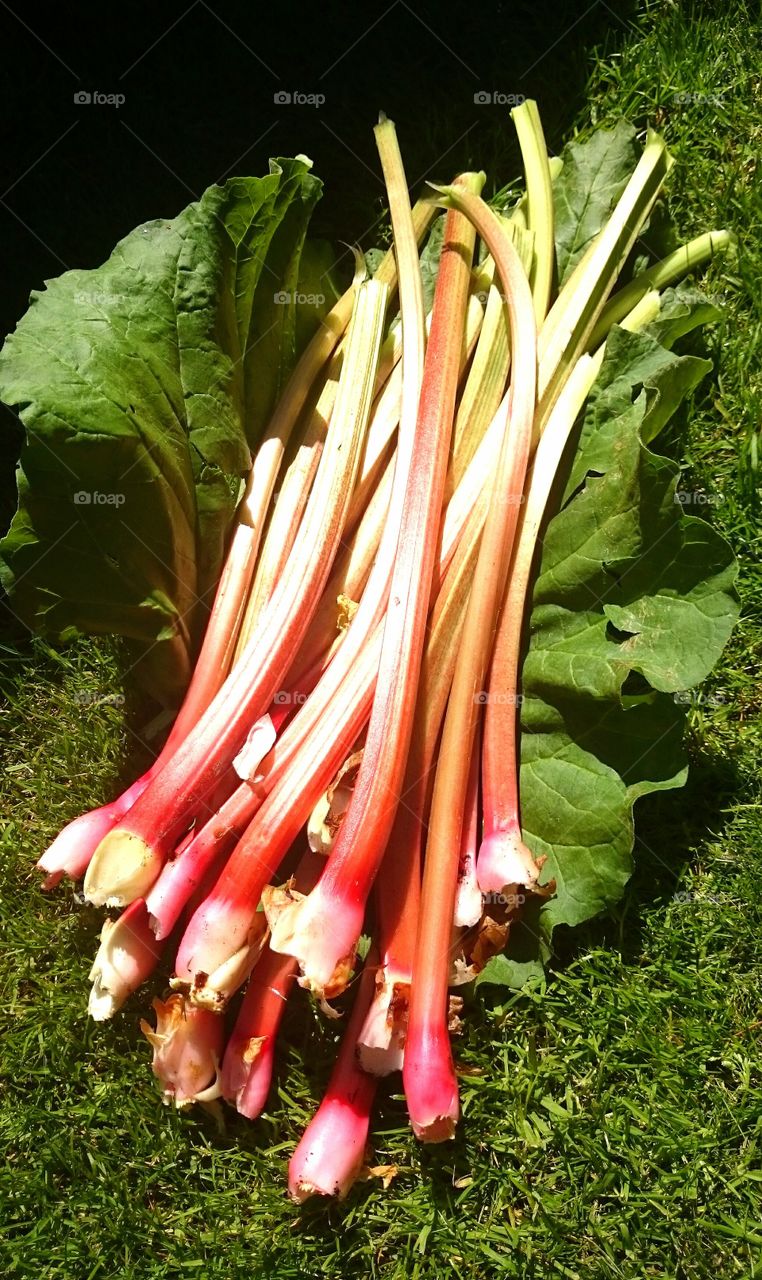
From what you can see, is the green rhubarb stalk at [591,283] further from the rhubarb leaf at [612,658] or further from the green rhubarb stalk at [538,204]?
the rhubarb leaf at [612,658]

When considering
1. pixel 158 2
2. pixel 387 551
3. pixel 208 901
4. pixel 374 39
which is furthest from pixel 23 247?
pixel 208 901

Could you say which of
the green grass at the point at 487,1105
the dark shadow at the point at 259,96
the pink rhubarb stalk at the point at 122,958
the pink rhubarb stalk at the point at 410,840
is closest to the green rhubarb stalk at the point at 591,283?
the pink rhubarb stalk at the point at 410,840

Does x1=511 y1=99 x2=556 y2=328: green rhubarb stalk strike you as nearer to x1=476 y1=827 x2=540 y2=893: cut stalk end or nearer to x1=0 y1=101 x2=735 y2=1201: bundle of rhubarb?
x1=0 y1=101 x2=735 y2=1201: bundle of rhubarb

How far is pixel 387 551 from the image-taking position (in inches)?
97.7

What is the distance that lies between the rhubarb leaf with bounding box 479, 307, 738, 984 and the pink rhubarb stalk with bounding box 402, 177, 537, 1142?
15 centimetres

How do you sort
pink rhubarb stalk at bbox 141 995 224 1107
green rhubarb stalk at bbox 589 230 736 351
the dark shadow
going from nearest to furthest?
pink rhubarb stalk at bbox 141 995 224 1107
green rhubarb stalk at bbox 589 230 736 351
the dark shadow

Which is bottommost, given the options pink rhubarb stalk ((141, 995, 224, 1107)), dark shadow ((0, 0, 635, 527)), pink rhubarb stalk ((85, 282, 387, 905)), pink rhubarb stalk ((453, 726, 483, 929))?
pink rhubarb stalk ((141, 995, 224, 1107))

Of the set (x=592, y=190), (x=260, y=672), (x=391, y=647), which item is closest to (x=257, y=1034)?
(x=260, y=672)

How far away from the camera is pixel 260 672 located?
7.82 feet

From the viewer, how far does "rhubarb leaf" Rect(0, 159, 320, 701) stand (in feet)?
7.32

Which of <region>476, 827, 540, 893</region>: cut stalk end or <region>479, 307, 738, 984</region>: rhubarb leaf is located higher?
<region>479, 307, 738, 984</region>: rhubarb leaf

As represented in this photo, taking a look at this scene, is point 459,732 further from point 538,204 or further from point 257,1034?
point 538,204

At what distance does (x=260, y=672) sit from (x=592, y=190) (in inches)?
58.9

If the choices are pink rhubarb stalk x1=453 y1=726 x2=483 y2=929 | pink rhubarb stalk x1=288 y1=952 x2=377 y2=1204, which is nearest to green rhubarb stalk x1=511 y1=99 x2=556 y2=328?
pink rhubarb stalk x1=453 y1=726 x2=483 y2=929
